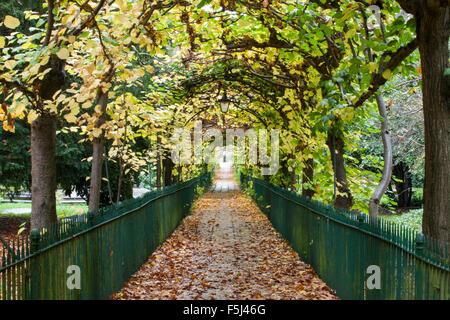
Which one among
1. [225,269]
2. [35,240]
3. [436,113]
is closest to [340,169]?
[225,269]

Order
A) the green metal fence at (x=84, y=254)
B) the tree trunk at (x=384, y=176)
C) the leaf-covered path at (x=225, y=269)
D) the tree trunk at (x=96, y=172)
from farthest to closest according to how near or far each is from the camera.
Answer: the tree trunk at (x=96, y=172)
the leaf-covered path at (x=225, y=269)
the tree trunk at (x=384, y=176)
the green metal fence at (x=84, y=254)

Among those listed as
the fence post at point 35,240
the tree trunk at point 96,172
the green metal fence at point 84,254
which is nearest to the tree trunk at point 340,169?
the green metal fence at point 84,254

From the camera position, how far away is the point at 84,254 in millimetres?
5441

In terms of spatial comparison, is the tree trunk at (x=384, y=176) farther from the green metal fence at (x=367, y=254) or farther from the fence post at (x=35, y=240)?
the fence post at (x=35, y=240)

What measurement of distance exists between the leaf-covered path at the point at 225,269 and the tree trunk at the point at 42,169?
5.42 feet

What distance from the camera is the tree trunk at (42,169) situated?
6.23 meters

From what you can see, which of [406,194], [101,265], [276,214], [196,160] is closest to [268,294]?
[101,265]

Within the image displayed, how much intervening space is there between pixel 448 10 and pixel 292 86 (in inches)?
290

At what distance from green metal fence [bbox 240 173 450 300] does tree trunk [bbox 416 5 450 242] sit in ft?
1.04

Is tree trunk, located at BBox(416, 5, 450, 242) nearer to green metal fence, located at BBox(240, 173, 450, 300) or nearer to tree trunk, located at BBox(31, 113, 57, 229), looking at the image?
green metal fence, located at BBox(240, 173, 450, 300)

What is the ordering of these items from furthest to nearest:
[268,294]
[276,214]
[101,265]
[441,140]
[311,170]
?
[276,214]
[311,170]
[268,294]
[101,265]
[441,140]

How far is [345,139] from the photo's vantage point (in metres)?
9.70

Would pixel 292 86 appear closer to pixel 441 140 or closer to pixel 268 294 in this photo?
pixel 268 294

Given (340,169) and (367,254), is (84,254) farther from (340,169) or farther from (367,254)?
(340,169)
